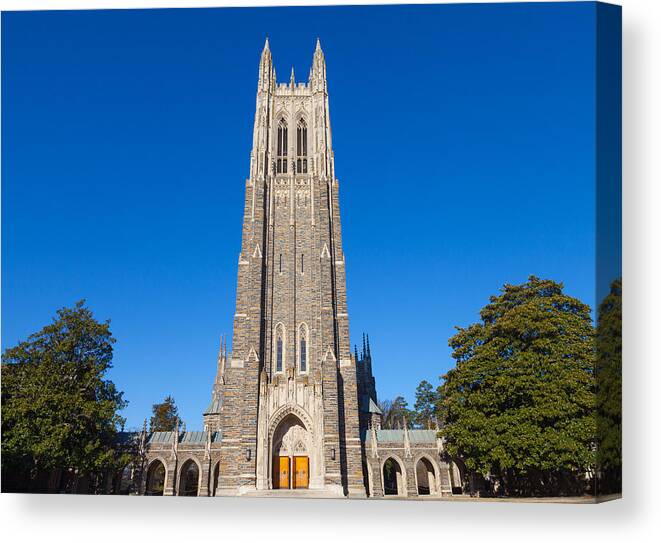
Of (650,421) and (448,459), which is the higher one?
(650,421)

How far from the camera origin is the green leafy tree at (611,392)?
41.4 ft

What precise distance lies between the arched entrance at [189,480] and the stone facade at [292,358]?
0.62 ft

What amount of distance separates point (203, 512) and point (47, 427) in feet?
30.2

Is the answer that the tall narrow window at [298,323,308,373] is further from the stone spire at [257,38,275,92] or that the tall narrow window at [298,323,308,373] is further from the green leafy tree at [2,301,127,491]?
the stone spire at [257,38,275,92]

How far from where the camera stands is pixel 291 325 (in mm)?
28016

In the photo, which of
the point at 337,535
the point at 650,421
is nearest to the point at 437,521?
the point at 337,535

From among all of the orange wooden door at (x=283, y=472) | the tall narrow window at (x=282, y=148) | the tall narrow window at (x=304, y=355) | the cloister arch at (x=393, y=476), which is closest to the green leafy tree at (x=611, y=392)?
the orange wooden door at (x=283, y=472)

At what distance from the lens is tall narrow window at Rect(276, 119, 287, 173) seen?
107ft

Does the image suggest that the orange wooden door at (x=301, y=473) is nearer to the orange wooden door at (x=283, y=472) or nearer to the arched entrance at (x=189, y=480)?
the orange wooden door at (x=283, y=472)

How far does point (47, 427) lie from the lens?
67.0 feet

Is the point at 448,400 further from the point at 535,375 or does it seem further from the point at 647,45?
the point at 647,45

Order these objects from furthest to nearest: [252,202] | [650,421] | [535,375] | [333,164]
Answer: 1. [333,164]
2. [252,202]
3. [535,375]
4. [650,421]

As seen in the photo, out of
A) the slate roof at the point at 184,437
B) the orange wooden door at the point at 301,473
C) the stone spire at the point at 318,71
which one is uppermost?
the stone spire at the point at 318,71

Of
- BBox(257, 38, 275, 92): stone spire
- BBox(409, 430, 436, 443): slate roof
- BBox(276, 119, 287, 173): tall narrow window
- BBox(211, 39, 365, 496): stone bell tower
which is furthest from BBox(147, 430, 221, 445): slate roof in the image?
BBox(257, 38, 275, 92): stone spire
